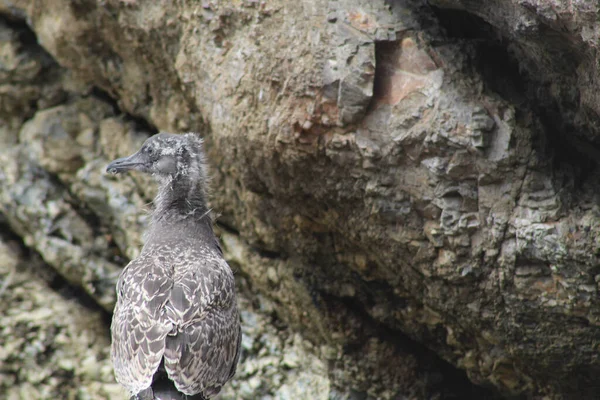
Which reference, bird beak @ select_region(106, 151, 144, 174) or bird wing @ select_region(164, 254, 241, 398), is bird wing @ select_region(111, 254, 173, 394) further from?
bird beak @ select_region(106, 151, 144, 174)

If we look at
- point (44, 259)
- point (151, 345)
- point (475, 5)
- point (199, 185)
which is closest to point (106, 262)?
point (44, 259)

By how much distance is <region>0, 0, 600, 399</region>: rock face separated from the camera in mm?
5332

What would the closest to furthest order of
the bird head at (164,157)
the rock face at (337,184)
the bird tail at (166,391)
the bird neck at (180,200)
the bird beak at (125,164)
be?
the bird tail at (166,391) → the rock face at (337,184) → the bird beak at (125,164) → the bird head at (164,157) → the bird neck at (180,200)

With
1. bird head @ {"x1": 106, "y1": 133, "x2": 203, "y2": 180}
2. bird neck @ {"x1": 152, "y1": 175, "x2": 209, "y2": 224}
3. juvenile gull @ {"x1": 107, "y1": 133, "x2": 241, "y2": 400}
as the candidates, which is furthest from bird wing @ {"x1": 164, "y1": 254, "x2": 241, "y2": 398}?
bird head @ {"x1": 106, "y1": 133, "x2": 203, "y2": 180}

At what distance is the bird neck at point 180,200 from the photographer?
21.0ft

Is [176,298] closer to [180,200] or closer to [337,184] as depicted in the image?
[180,200]

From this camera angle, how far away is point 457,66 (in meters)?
5.49

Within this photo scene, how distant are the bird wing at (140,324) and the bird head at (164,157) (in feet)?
2.75

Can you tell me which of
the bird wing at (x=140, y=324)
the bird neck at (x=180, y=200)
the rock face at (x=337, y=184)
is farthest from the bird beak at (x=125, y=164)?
the bird wing at (x=140, y=324)

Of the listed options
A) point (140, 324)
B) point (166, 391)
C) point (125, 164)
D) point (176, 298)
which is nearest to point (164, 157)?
point (125, 164)

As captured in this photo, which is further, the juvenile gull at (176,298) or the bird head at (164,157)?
the bird head at (164,157)

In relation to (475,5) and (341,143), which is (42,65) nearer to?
(341,143)

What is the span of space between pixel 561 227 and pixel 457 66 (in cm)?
131

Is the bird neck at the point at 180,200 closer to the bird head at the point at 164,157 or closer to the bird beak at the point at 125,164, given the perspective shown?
the bird head at the point at 164,157
